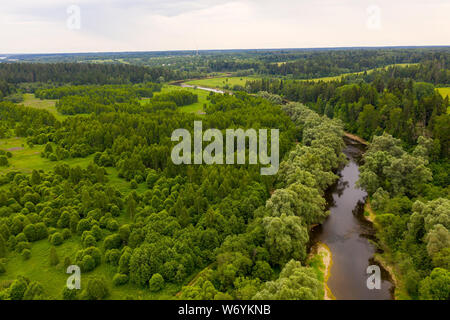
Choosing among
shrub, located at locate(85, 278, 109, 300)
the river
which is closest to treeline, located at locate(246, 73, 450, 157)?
the river

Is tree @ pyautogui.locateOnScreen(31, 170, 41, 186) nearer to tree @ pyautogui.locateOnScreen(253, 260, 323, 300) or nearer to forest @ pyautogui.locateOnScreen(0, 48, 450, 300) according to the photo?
forest @ pyautogui.locateOnScreen(0, 48, 450, 300)

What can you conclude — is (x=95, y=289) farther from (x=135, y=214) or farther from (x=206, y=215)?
(x=206, y=215)

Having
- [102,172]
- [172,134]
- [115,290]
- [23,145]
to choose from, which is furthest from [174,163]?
[23,145]

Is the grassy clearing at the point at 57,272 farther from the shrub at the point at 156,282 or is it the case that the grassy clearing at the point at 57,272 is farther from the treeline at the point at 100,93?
the treeline at the point at 100,93


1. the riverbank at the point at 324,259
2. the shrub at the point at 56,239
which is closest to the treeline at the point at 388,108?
the riverbank at the point at 324,259

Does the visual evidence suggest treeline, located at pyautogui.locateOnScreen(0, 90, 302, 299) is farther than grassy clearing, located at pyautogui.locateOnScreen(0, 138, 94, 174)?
No

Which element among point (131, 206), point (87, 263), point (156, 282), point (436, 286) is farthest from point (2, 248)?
point (436, 286)

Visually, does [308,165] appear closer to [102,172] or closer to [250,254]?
[250,254]
